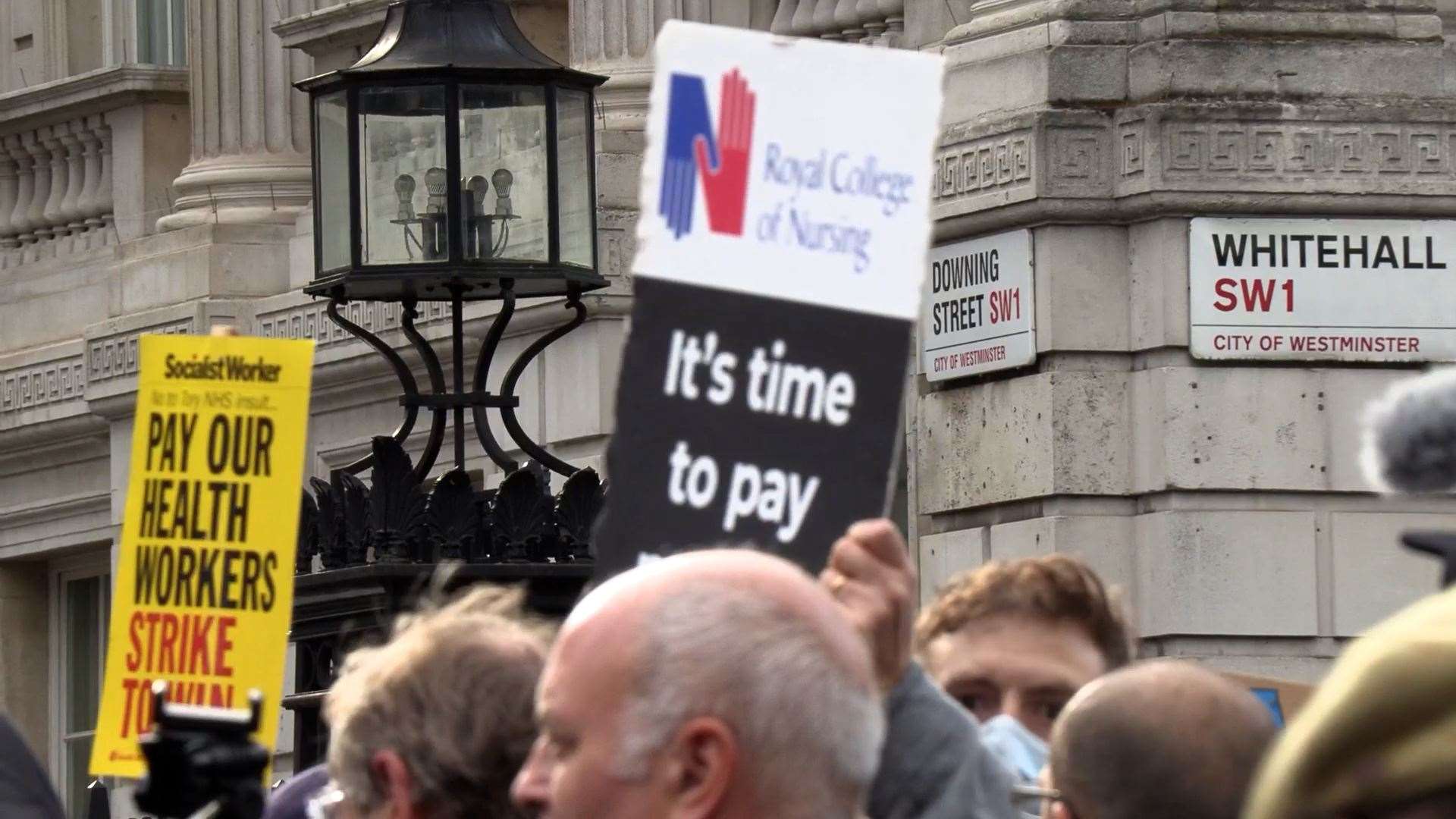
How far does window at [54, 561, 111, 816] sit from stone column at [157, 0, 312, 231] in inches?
90.7

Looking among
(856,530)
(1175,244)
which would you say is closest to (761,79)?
(856,530)

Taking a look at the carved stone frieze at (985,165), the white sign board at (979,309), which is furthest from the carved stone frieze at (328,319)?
the carved stone frieze at (985,165)

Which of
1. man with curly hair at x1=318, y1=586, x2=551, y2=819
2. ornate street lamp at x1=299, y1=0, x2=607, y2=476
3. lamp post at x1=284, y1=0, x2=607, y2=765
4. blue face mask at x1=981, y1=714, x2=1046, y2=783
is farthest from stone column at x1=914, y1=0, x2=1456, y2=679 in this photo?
man with curly hair at x1=318, y1=586, x2=551, y2=819

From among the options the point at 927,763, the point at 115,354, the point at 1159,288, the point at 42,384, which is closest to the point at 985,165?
the point at 1159,288

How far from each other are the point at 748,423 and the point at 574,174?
11.2 feet

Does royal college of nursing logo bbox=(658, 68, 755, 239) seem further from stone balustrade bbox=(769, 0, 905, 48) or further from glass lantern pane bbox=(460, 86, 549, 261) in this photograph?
stone balustrade bbox=(769, 0, 905, 48)

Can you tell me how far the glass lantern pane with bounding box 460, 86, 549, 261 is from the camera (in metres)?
7.43

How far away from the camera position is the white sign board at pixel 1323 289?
10.4 metres

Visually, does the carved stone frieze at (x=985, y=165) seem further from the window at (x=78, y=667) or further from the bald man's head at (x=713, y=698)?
the bald man's head at (x=713, y=698)

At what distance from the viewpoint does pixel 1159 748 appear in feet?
10.4

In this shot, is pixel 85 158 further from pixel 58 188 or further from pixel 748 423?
pixel 748 423

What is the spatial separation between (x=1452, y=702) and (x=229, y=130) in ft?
47.3

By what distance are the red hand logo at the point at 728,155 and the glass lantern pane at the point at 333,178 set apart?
3.30m

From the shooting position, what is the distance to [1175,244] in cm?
1053
